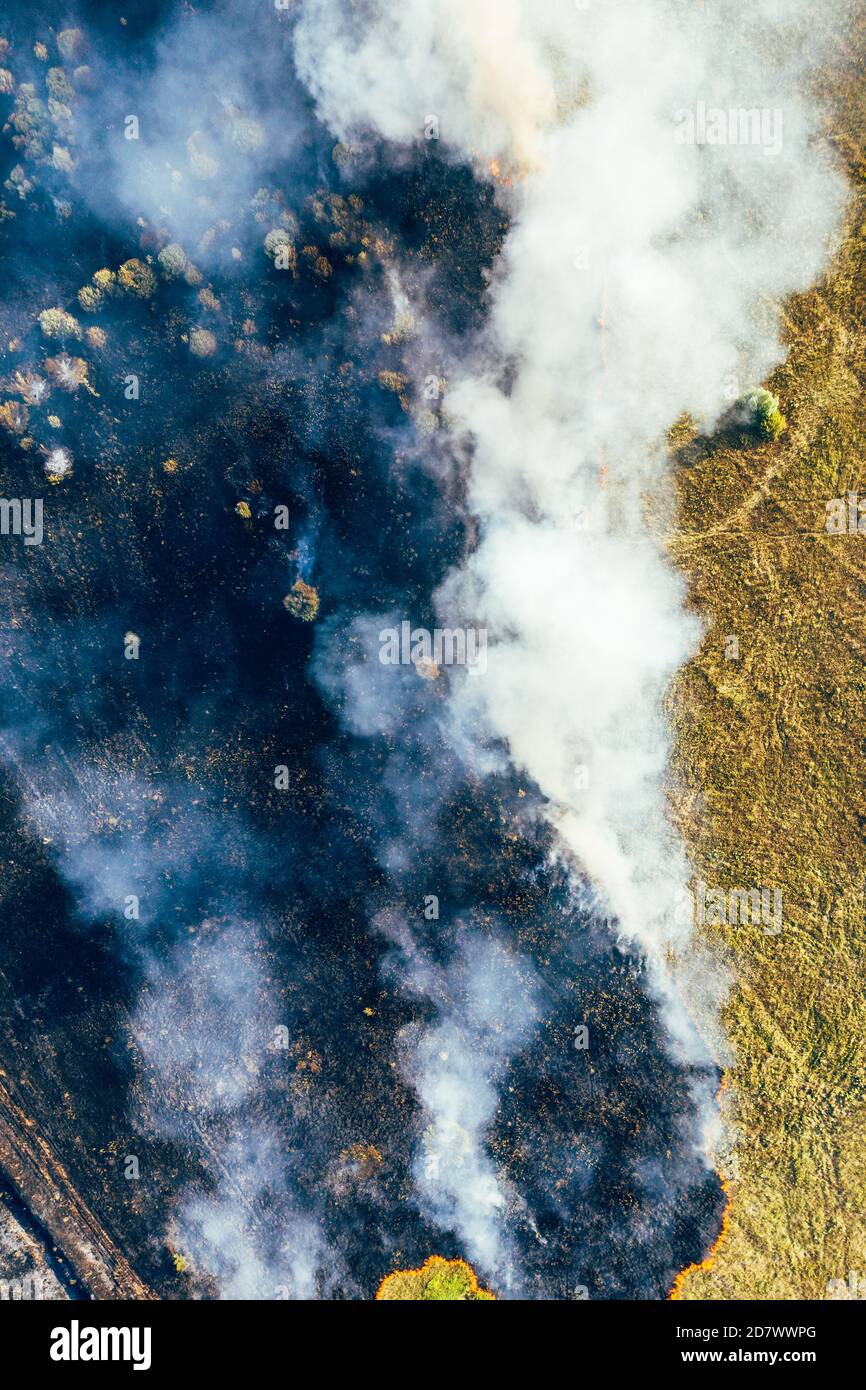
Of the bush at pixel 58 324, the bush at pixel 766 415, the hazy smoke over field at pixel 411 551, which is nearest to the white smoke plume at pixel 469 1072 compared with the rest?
the hazy smoke over field at pixel 411 551

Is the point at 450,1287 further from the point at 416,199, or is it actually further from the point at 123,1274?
the point at 416,199

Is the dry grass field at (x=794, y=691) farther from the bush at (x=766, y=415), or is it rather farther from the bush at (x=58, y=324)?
the bush at (x=58, y=324)

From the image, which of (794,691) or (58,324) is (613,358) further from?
(58,324)

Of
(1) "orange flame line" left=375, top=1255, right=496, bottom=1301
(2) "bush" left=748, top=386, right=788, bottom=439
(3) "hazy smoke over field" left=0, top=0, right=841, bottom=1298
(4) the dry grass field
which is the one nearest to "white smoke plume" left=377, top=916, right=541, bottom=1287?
(3) "hazy smoke over field" left=0, top=0, right=841, bottom=1298

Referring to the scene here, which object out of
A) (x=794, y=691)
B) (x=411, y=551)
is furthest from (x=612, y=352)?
(x=794, y=691)

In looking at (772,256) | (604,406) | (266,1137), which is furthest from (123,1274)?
(772,256)

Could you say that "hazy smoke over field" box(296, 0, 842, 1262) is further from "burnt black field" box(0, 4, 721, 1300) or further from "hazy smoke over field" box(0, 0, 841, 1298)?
"burnt black field" box(0, 4, 721, 1300)

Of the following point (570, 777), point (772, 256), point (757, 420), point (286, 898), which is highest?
point (772, 256)
